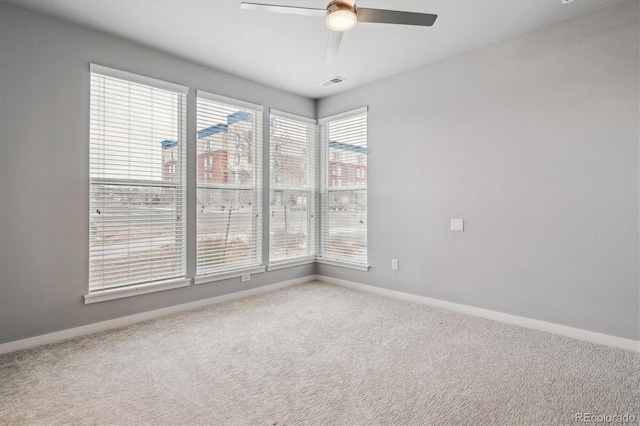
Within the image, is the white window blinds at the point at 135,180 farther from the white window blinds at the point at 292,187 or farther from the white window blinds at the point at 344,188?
the white window blinds at the point at 344,188

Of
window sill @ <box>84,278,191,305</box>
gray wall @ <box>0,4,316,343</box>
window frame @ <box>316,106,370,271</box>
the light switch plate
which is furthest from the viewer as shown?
window frame @ <box>316,106,370,271</box>

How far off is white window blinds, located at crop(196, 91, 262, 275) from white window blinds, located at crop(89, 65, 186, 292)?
0.24 meters

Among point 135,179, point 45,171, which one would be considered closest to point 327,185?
point 135,179

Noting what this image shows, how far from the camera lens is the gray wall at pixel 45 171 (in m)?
2.60

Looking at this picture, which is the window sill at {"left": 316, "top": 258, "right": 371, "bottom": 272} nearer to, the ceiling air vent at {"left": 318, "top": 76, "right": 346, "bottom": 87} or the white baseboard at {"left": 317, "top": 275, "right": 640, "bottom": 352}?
the white baseboard at {"left": 317, "top": 275, "right": 640, "bottom": 352}

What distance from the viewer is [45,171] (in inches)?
109

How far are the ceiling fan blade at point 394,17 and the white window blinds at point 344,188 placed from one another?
7.64 ft

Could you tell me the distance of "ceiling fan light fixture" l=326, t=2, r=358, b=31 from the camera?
6.31 feet

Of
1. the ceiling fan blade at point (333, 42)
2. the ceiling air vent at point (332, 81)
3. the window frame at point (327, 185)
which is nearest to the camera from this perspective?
the ceiling fan blade at point (333, 42)

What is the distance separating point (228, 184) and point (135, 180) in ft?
3.38

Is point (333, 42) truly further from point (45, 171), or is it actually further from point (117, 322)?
point (117, 322)

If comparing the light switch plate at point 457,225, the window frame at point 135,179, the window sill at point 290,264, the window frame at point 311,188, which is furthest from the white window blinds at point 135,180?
the light switch plate at point 457,225

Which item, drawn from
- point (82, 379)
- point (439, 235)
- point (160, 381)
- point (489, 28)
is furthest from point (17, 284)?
point (489, 28)

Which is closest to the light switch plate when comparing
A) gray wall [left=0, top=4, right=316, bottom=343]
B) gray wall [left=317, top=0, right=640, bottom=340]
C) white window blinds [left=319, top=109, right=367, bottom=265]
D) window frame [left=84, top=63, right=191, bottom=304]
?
gray wall [left=317, top=0, right=640, bottom=340]
